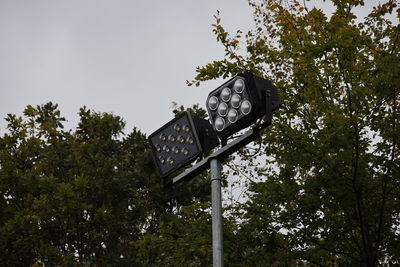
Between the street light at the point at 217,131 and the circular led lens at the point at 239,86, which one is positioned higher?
the circular led lens at the point at 239,86

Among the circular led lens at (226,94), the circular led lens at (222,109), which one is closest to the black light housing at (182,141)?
the circular led lens at (222,109)

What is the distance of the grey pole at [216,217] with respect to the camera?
5.24 meters

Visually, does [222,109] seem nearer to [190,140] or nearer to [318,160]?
[190,140]

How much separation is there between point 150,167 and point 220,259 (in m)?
10.9

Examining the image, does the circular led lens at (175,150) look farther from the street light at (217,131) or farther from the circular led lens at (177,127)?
the circular led lens at (177,127)

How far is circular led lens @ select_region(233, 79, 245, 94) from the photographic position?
5508 millimetres

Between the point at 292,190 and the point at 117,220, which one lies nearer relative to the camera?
the point at 292,190

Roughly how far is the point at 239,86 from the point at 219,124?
0.44 m

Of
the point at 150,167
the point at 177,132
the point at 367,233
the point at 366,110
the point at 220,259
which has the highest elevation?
the point at 150,167

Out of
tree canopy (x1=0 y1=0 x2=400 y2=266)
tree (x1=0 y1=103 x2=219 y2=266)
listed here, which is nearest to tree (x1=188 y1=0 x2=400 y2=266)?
tree canopy (x1=0 y1=0 x2=400 y2=266)

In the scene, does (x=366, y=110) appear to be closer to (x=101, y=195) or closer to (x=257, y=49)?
(x=257, y=49)

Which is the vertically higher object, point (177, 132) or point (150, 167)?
point (150, 167)

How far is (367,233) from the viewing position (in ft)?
32.0

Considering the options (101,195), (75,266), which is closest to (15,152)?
(101,195)
